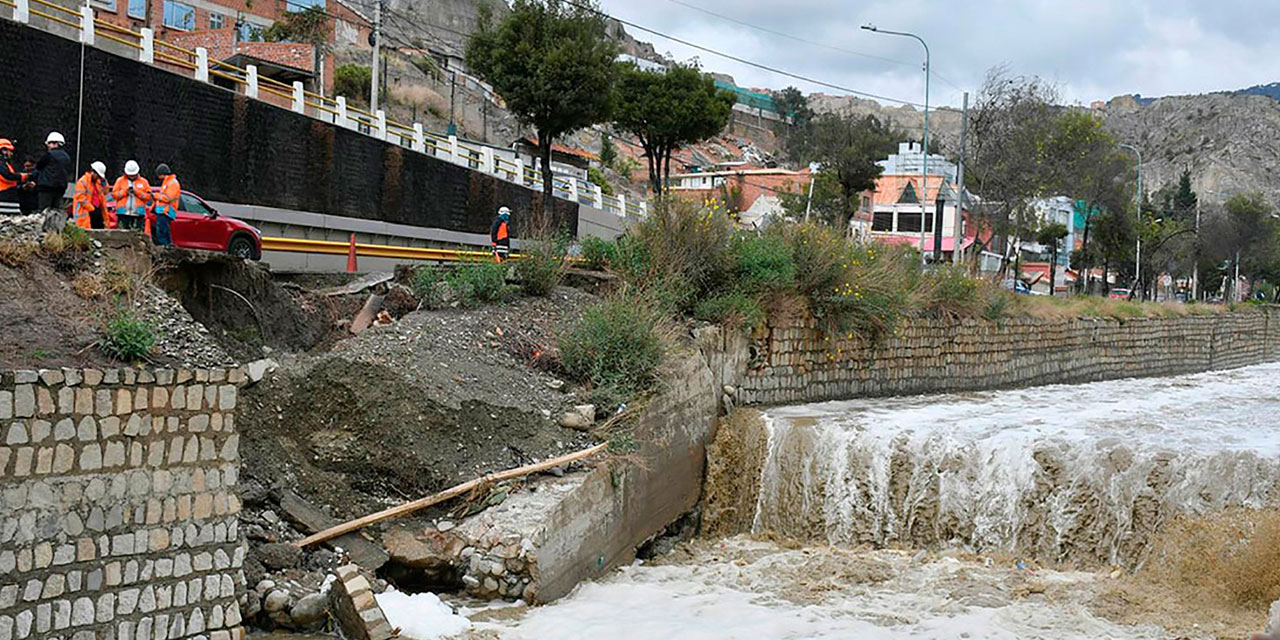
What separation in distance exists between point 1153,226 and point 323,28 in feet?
147

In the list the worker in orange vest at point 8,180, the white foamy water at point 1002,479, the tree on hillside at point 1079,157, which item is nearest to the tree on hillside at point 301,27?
the tree on hillside at point 1079,157

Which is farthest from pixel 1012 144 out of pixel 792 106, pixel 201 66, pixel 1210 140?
pixel 1210 140

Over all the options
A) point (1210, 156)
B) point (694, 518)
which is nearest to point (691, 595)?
point (694, 518)

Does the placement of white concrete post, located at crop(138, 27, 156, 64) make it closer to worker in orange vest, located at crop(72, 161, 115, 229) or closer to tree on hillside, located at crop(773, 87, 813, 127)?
worker in orange vest, located at crop(72, 161, 115, 229)

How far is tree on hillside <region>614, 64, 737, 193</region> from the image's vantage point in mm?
40438

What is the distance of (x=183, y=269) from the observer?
12.9m

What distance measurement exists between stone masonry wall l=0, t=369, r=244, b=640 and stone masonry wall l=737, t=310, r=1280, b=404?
11542 mm

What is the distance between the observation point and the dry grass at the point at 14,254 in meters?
9.84

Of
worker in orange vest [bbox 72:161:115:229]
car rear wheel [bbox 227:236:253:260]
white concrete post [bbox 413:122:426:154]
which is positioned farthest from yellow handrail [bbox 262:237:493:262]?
white concrete post [bbox 413:122:426:154]

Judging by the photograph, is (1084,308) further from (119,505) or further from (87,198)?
(119,505)

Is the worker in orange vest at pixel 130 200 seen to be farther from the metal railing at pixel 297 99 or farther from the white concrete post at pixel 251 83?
the white concrete post at pixel 251 83

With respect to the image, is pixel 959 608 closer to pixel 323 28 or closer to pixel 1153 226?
pixel 1153 226

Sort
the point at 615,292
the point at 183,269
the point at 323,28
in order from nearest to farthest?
the point at 183,269, the point at 615,292, the point at 323,28

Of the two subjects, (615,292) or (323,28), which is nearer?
(615,292)
